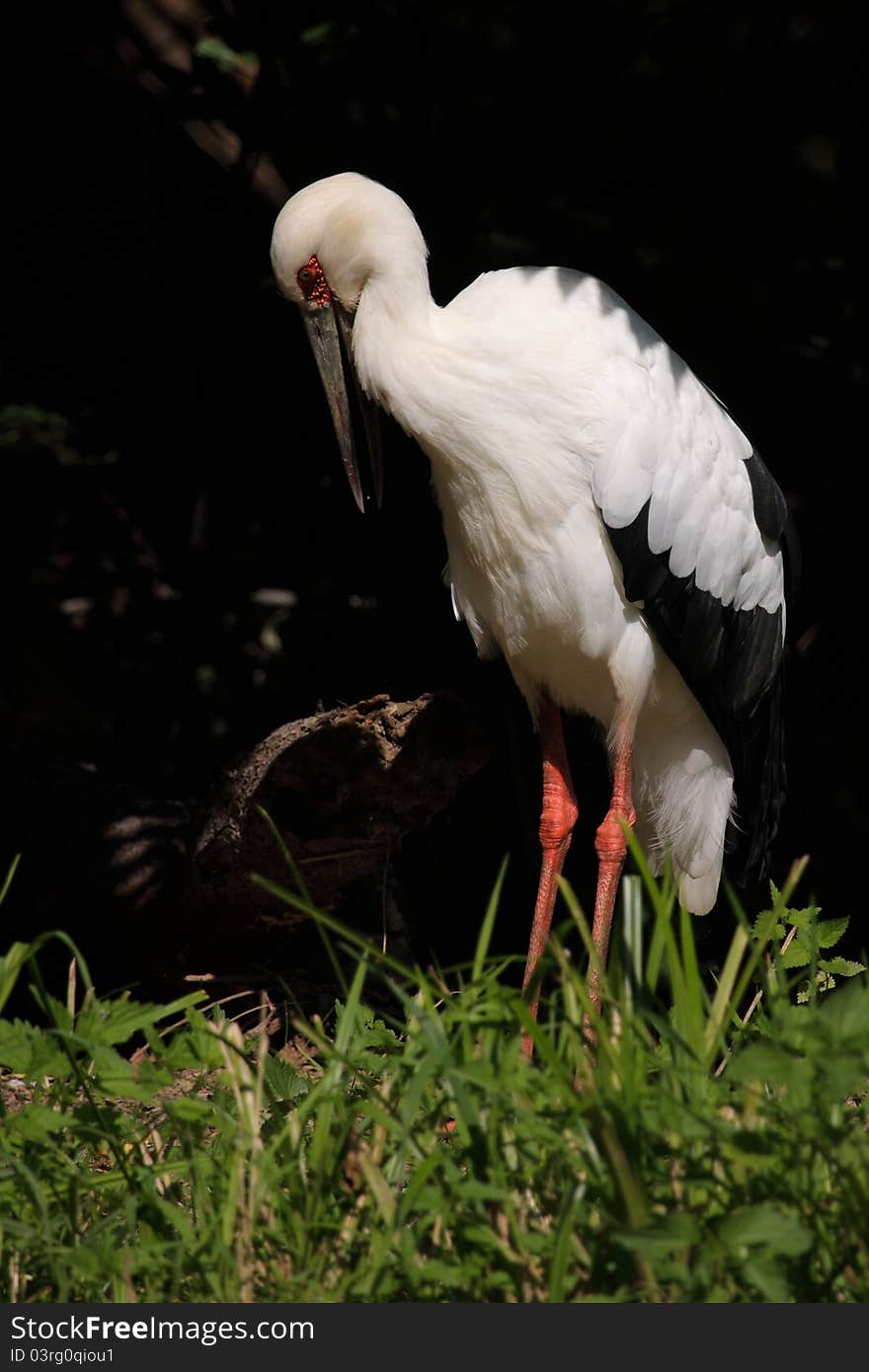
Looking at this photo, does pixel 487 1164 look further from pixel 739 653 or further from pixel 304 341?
pixel 304 341

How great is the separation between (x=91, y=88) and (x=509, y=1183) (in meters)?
4.22

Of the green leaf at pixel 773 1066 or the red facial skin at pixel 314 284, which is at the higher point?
the red facial skin at pixel 314 284

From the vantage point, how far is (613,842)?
4344mm

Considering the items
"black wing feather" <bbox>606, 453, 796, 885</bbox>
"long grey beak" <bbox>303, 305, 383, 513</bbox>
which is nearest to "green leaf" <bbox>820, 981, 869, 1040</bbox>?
"black wing feather" <bbox>606, 453, 796, 885</bbox>

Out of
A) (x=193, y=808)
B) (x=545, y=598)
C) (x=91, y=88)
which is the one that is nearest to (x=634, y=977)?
(x=545, y=598)

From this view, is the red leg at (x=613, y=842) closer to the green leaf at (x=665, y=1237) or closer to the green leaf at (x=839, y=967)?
the green leaf at (x=839, y=967)

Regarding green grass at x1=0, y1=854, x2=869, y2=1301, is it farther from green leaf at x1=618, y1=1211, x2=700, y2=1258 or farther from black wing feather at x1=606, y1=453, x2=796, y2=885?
black wing feather at x1=606, y1=453, x2=796, y2=885

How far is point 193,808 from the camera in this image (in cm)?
486

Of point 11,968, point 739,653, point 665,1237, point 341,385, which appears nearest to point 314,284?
point 341,385

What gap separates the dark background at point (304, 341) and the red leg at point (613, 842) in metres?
0.67

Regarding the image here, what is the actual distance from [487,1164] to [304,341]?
12.2 ft

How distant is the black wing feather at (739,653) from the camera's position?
396cm

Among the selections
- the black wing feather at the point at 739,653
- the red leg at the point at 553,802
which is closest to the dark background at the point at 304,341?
the red leg at the point at 553,802

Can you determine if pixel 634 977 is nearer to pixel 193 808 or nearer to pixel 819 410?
pixel 193 808
